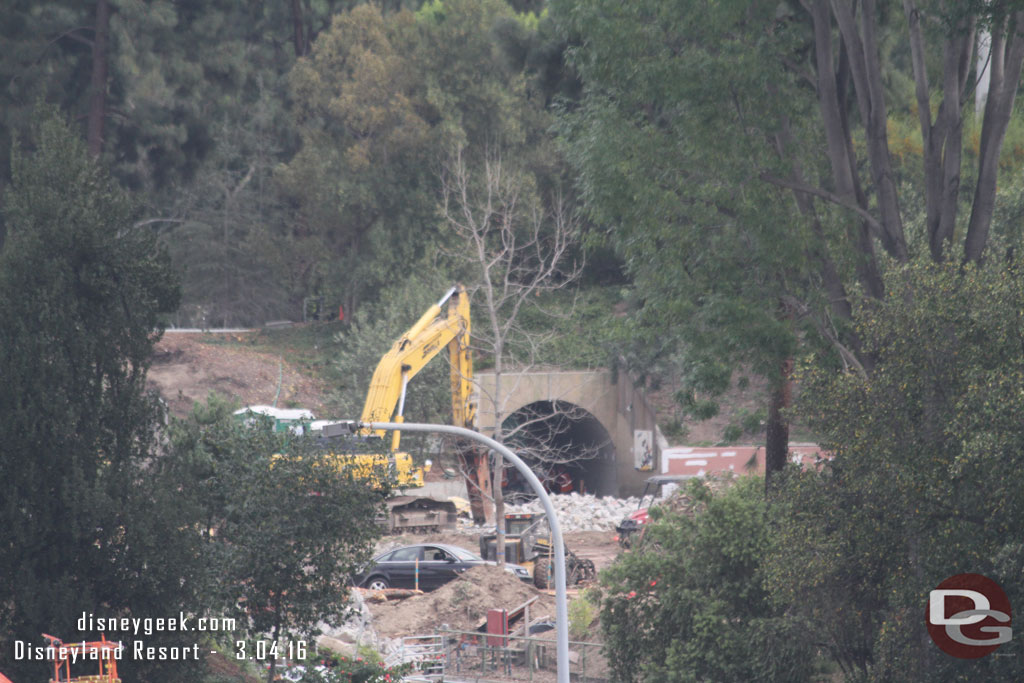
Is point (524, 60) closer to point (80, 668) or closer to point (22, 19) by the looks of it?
point (22, 19)

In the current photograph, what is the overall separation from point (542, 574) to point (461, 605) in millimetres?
4706

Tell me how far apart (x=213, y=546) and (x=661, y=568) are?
6.65m

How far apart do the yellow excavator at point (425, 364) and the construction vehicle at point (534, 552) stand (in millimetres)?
1464

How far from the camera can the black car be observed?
2733 centimetres

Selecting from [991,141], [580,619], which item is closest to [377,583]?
[580,619]

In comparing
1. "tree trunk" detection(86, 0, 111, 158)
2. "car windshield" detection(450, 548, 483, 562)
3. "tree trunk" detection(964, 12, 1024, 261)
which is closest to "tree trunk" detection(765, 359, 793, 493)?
"tree trunk" detection(964, 12, 1024, 261)

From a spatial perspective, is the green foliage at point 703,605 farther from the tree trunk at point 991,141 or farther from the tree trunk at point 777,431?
the tree trunk at point 991,141

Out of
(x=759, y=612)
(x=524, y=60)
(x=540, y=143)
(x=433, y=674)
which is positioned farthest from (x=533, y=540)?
(x=540, y=143)

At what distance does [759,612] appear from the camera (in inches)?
609

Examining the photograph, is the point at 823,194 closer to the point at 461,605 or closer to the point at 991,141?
the point at 991,141

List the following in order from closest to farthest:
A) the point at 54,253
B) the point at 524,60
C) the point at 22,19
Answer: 1. the point at 54,253
2. the point at 524,60
3. the point at 22,19

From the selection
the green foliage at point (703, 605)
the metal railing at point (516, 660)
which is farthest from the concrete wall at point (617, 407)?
the green foliage at point (703, 605)

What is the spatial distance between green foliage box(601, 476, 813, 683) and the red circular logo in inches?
138

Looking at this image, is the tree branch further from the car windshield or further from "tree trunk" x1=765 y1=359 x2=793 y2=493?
the car windshield
